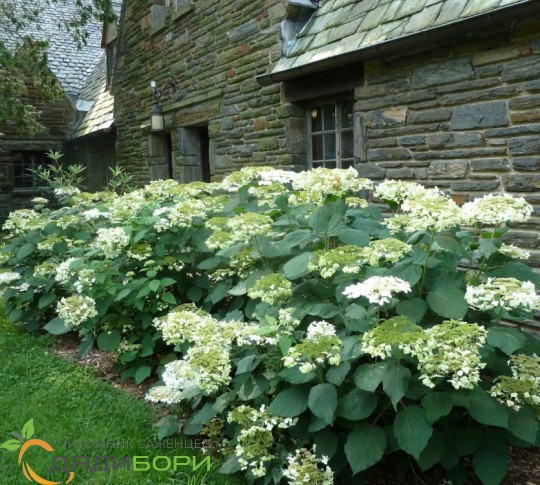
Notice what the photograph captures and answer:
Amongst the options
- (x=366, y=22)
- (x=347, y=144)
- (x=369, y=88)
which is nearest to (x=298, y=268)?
(x=369, y=88)

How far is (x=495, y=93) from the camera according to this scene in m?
4.18

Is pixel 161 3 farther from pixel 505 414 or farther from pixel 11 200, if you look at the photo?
pixel 505 414

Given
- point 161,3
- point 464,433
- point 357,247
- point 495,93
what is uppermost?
point 161,3

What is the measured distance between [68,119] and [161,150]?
7.06 m

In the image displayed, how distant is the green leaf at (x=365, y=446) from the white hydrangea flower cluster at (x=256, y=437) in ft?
0.94

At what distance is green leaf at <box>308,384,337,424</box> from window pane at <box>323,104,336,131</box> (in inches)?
174

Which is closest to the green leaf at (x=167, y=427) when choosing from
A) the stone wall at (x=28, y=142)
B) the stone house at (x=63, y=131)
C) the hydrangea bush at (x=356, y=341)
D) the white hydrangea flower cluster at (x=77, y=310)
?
the hydrangea bush at (x=356, y=341)

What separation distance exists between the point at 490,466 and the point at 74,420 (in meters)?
2.36

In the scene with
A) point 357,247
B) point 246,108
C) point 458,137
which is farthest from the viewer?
point 246,108

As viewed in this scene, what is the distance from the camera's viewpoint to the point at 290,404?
7.22 ft

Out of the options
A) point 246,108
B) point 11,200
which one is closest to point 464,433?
point 246,108

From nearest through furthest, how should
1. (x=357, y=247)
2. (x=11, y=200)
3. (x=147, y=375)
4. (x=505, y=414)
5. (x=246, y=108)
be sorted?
(x=505, y=414) < (x=357, y=247) < (x=147, y=375) < (x=246, y=108) < (x=11, y=200)

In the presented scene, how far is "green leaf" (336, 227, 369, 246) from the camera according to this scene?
101 inches

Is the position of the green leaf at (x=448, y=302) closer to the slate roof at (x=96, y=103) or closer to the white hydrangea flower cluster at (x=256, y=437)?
the white hydrangea flower cluster at (x=256, y=437)
